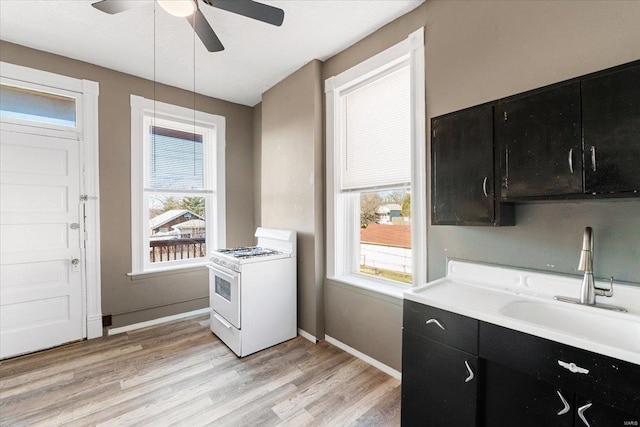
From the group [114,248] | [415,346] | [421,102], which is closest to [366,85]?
[421,102]

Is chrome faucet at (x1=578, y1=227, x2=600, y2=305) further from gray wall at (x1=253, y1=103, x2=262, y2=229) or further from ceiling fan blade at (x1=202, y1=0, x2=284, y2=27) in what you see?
gray wall at (x1=253, y1=103, x2=262, y2=229)

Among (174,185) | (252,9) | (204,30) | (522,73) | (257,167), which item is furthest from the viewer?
(257,167)

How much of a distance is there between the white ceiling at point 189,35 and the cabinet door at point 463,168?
113 cm

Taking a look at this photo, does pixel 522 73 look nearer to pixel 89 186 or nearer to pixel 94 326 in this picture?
pixel 89 186

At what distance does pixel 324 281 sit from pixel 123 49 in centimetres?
305

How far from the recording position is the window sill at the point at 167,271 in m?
3.26

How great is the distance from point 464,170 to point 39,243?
380 centimetres

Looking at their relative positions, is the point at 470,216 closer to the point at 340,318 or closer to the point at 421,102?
the point at 421,102

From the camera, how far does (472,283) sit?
5.86ft

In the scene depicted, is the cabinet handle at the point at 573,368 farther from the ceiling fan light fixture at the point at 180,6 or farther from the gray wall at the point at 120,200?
the gray wall at the point at 120,200

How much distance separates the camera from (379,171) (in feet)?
8.18

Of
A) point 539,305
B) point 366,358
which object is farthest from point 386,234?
point 539,305

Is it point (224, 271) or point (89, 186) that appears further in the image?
point (89, 186)

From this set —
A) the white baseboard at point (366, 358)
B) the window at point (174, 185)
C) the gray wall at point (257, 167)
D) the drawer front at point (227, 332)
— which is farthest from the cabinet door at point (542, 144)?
the window at point (174, 185)
